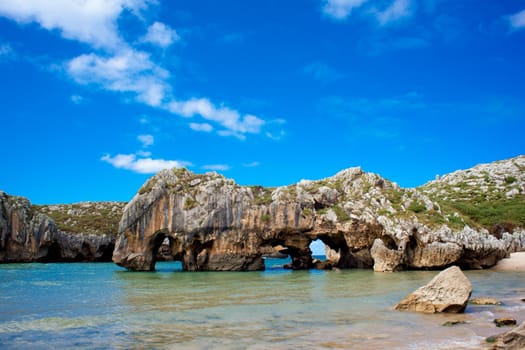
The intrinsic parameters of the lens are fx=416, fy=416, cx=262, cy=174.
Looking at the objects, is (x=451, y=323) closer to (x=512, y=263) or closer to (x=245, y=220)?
(x=245, y=220)

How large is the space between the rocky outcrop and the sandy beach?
56098 mm

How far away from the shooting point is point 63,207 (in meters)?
82.2

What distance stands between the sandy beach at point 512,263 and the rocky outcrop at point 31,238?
56.1 m

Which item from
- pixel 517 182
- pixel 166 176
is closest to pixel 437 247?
pixel 166 176

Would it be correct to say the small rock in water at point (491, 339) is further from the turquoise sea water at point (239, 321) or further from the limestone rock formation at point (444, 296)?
the limestone rock formation at point (444, 296)

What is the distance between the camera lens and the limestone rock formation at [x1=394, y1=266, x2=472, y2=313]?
13.0 meters

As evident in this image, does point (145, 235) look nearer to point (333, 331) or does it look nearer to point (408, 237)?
point (408, 237)

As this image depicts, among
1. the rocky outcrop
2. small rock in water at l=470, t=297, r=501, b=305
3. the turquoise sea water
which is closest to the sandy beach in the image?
the turquoise sea water

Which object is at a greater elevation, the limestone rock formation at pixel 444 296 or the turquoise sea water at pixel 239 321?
the limestone rock formation at pixel 444 296

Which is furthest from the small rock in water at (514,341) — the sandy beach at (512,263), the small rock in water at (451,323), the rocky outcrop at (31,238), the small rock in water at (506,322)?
the rocky outcrop at (31,238)

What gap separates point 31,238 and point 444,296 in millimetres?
58950

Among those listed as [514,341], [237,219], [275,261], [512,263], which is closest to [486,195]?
[512,263]

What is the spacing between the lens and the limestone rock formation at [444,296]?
13.0m

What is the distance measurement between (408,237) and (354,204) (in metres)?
6.31
